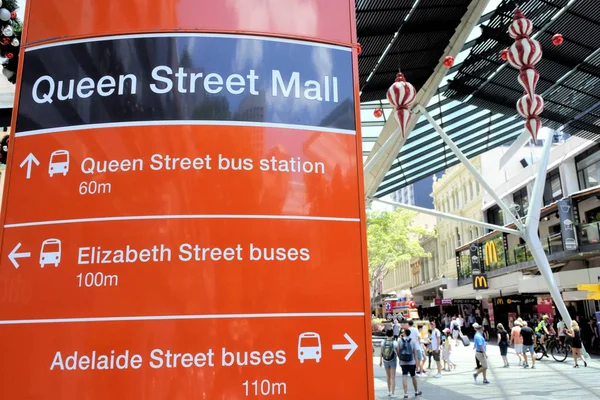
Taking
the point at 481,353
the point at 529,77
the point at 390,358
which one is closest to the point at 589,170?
the point at 529,77

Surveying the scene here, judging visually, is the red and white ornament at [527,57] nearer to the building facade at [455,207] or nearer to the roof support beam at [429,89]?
the roof support beam at [429,89]

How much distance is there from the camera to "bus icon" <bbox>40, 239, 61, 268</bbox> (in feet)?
6.81

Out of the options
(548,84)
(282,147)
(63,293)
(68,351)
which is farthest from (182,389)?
(548,84)

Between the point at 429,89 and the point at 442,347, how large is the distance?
9.62 metres

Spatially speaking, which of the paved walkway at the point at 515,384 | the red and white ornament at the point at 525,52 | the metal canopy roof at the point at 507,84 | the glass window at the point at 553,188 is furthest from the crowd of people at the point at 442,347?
the glass window at the point at 553,188

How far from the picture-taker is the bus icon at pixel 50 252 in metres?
2.08

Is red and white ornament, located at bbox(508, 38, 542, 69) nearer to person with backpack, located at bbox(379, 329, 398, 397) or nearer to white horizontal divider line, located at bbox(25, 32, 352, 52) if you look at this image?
person with backpack, located at bbox(379, 329, 398, 397)

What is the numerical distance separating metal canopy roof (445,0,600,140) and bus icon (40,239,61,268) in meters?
18.1

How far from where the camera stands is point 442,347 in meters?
19.2

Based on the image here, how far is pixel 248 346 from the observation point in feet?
6.66

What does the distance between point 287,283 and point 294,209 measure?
280mm

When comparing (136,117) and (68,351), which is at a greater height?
(136,117)

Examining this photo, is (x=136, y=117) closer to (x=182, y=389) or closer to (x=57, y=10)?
(x=57, y=10)

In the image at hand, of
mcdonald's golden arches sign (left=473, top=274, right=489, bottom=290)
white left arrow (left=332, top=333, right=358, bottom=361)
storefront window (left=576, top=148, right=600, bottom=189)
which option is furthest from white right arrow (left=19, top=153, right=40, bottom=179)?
mcdonald's golden arches sign (left=473, top=274, right=489, bottom=290)
